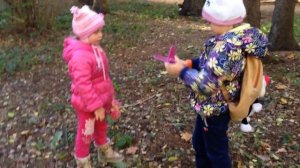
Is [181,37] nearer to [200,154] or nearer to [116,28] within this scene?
[116,28]

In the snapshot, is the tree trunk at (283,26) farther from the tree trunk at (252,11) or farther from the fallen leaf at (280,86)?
the fallen leaf at (280,86)

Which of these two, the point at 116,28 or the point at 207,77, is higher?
the point at 207,77

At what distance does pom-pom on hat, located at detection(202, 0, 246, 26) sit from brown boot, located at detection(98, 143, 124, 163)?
170cm

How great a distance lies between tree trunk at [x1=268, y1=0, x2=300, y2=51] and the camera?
26.1 feet

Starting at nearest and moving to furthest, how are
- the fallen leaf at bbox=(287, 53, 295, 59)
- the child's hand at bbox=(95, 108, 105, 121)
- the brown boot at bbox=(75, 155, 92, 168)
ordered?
the child's hand at bbox=(95, 108, 105, 121) → the brown boot at bbox=(75, 155, 92, 168) → the fallen leaf at bbox=(287, 53, 295, 59)

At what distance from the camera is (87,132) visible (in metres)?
3.67

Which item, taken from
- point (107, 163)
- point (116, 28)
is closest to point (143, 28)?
point (116, 28)

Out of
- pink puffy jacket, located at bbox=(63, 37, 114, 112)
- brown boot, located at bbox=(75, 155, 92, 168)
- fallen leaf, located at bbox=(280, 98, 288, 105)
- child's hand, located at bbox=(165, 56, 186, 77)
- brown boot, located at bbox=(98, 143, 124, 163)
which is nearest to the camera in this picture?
child's hand, located at bbox=(165, 56, 186, 77)

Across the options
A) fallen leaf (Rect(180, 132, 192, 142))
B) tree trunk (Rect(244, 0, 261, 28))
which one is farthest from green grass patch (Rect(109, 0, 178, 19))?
fallen leaf (Rect(180, 132, 192, 142))

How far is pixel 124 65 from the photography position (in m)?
7.01

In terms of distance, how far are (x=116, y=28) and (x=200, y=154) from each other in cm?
645

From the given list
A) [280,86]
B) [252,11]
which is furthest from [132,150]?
[252,11]

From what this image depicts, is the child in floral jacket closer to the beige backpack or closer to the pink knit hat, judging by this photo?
the beige backpack

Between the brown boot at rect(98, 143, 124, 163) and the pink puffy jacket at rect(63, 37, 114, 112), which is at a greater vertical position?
the pink puffy jacket at rect(63, 37, 114, 112)
